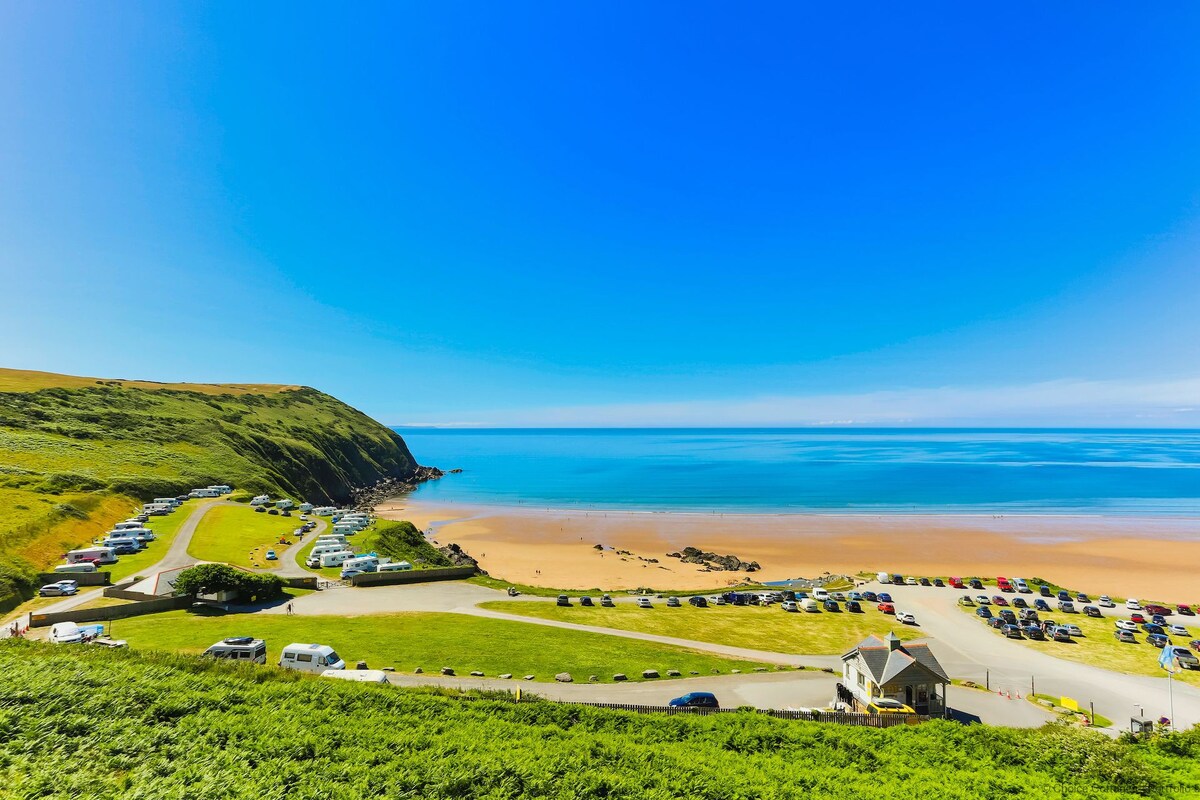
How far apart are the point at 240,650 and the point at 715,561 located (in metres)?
53.3

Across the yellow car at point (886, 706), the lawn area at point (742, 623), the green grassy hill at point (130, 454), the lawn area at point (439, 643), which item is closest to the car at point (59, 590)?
the green grassy hill at point (130, 454)

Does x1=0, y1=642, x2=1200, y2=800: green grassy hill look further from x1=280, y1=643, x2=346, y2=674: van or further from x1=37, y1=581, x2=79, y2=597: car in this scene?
x1=37, y1=581, x2=79, y2=597: car

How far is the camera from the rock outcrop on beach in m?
62.2

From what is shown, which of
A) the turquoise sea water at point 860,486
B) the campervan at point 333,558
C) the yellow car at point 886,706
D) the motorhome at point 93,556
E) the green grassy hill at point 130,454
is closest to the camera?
the yellow car at point 886,706

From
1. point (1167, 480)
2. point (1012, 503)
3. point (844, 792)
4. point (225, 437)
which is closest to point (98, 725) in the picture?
point (844, 792)

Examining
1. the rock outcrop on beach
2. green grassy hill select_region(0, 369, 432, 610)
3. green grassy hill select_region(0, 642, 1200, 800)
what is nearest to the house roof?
green grassy hill select_region(0, 642, 1200, 800)

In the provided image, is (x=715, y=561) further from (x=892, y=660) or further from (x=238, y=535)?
(x=238, y=535)

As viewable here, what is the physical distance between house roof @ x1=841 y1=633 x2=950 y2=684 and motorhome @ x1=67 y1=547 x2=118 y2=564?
175ft

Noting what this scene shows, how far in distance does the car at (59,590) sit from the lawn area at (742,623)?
1080 inches

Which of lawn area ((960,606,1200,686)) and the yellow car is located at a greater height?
the yellow car

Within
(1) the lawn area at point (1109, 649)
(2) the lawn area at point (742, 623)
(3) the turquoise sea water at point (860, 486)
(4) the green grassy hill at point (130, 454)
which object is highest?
(4) the green grassy hill at point (130, 454)

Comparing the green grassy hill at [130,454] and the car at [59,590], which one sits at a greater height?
the green grassy hill at [130,454]

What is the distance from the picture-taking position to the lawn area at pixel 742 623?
35531 millimetres

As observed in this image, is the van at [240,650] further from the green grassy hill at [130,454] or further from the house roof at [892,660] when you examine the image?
the house roof at [892,660]
